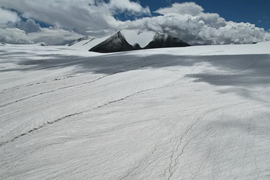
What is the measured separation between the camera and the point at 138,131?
114cm

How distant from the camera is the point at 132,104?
5.07 feet

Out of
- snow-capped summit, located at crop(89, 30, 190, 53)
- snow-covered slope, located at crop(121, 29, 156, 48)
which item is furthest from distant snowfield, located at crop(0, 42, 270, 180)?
snow-covered slope, located at crop(121, 29, 156, 48)

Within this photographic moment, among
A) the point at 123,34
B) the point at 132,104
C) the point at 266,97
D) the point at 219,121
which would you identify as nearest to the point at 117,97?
the point at 132,104

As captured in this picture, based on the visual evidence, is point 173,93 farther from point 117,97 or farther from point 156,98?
point 117,97

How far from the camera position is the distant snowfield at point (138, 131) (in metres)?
0.83

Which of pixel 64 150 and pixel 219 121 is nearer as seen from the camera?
pixel 64 150

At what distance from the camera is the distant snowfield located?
0.83 m

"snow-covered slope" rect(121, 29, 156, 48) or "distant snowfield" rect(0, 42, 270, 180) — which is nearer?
"distant snowfield" rect(0, 42, 270, 180)

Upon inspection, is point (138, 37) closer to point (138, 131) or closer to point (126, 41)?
point (126, 41)

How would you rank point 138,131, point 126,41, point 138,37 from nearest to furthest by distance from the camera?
point 138,131, point 138,37, point 126,41

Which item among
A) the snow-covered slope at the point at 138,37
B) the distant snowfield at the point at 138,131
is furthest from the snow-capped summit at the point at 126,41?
the distant snowfield at the point at 138,131

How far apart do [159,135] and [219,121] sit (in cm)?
47

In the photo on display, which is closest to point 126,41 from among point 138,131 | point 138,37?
point 138,37

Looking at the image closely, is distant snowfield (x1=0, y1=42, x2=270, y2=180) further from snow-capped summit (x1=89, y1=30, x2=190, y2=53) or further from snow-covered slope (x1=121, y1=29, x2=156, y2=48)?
snow-covered slope (x1=121, y1=29, x2=156, y2=48)
